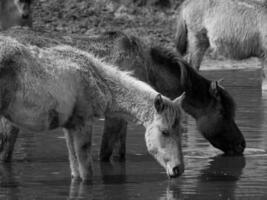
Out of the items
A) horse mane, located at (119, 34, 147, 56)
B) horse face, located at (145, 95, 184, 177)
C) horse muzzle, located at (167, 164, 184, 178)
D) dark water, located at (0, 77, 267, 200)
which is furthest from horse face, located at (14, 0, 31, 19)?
horse muzzle, located at (167, 164, 184, 178)

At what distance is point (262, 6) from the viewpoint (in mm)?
18000

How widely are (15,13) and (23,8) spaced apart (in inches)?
9.6

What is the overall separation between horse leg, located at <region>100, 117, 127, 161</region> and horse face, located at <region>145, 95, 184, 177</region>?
5.43 ft

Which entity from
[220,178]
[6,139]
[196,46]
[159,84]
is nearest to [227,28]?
[196,46]

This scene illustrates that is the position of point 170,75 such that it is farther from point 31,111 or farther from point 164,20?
point 164,20

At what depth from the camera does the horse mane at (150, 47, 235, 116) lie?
1123 cm

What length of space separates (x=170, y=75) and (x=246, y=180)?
6.83ft

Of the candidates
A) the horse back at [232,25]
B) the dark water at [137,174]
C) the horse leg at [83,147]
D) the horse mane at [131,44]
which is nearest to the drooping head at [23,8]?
the horse back at [232,25]

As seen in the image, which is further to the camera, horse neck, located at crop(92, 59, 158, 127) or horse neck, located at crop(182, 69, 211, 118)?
horse neck, located at crop(182, 69, 211, 118)

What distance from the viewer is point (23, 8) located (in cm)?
1856

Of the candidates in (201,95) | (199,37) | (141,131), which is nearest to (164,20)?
(199,37)

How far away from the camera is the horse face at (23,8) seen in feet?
61.0

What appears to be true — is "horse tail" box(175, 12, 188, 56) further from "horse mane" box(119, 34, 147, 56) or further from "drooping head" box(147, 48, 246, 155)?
"horse mane" box(119, 34, 147, 56)

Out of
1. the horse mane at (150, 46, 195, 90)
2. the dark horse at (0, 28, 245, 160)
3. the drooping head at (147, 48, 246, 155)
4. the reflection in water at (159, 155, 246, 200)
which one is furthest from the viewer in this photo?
the drooping head at (147, 48, 246, 155)
